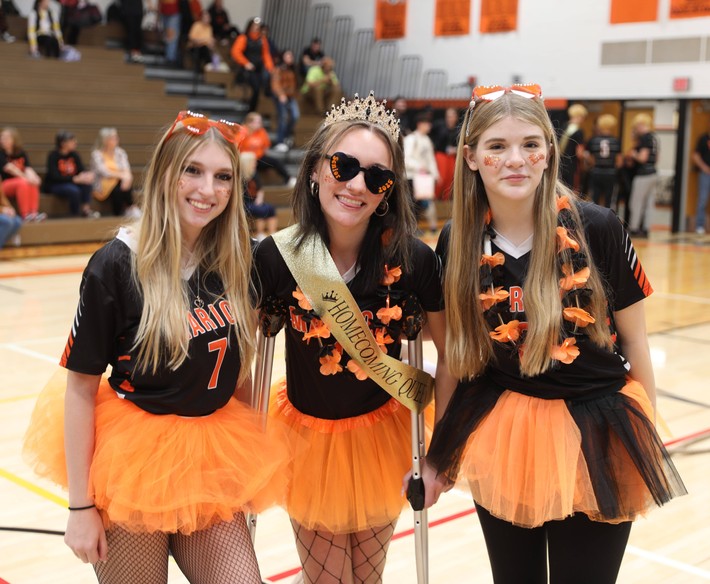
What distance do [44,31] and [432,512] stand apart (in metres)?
14.0

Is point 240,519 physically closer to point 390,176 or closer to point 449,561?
point 390,176

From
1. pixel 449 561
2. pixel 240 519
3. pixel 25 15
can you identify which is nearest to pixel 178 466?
pixel 240 519

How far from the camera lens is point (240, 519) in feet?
8.45

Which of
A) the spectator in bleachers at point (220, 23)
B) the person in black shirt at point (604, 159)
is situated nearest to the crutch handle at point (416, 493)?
the person in black shirt at point (604, 159)

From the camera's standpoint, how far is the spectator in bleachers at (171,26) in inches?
722

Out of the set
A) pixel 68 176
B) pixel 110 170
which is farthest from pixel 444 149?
pixel 68 176

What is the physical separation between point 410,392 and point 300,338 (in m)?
0.38

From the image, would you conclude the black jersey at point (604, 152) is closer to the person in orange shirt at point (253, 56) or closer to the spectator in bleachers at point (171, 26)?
the person in orange shirt at point (253, 56)

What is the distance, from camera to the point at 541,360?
245cm

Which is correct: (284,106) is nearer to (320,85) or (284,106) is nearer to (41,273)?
(320,85)

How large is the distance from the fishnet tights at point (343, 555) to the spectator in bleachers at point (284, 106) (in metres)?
14.7

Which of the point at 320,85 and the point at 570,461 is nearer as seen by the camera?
the point at 570,461

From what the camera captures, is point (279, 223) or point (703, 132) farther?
point (703, 132)

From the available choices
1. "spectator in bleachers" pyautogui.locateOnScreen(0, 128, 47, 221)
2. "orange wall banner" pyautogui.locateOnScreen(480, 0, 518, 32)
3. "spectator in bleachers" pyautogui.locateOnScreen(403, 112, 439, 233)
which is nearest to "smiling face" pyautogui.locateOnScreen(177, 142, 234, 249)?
"spectator in bleachers" pyautogui.locateOnScreen(0, 128, 47, 221)
